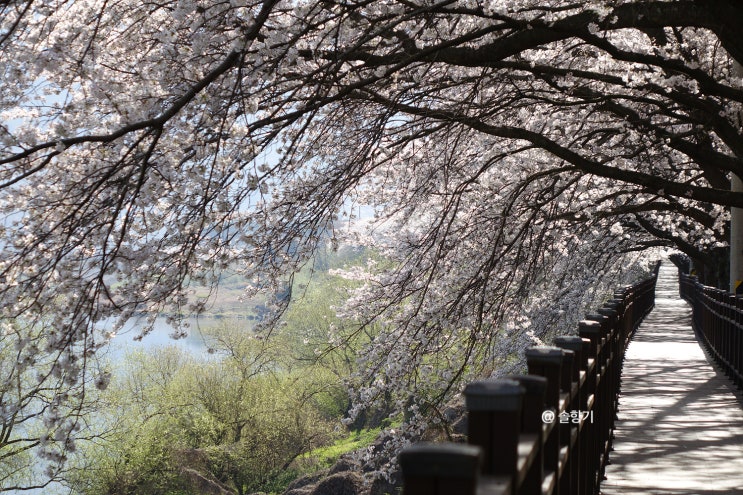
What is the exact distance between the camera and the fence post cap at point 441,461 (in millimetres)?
1442

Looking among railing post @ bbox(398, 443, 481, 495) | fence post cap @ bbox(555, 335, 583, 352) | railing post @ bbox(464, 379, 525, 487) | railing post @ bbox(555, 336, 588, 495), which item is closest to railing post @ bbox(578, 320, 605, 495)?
railing post @ bbox(555, 336, 588, 495)

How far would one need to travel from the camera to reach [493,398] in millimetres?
1949

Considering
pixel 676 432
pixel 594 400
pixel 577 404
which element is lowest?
pixel 676 432

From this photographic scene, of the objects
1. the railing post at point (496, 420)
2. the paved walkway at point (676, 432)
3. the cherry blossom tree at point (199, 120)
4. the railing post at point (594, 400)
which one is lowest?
the paved walkway at point (676, 432)

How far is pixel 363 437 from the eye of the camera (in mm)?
39469

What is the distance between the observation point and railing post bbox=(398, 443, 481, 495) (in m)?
1.44

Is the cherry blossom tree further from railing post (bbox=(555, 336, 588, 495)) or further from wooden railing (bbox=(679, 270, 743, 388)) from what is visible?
wooden railing (bbox=(679, 270, 743, 388))

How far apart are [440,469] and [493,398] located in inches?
20.3

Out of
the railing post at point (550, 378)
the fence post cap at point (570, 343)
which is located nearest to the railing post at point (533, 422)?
the railing post at point (550, 378)

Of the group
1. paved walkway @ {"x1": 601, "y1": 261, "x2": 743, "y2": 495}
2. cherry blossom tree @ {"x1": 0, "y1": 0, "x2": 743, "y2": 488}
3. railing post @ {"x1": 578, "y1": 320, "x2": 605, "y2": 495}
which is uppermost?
cherry blossom tree @ {"x1": 0, "y1": 0, "x2": 743, "y2": 488}

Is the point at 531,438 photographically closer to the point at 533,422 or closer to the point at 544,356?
the point at 533,422

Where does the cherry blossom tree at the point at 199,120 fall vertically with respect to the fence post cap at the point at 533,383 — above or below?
above

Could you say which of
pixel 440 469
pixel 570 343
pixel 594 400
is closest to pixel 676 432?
pixel 594 400

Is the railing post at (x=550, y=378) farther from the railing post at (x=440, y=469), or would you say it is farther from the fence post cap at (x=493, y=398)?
the railing post at (x=440, y=469)
